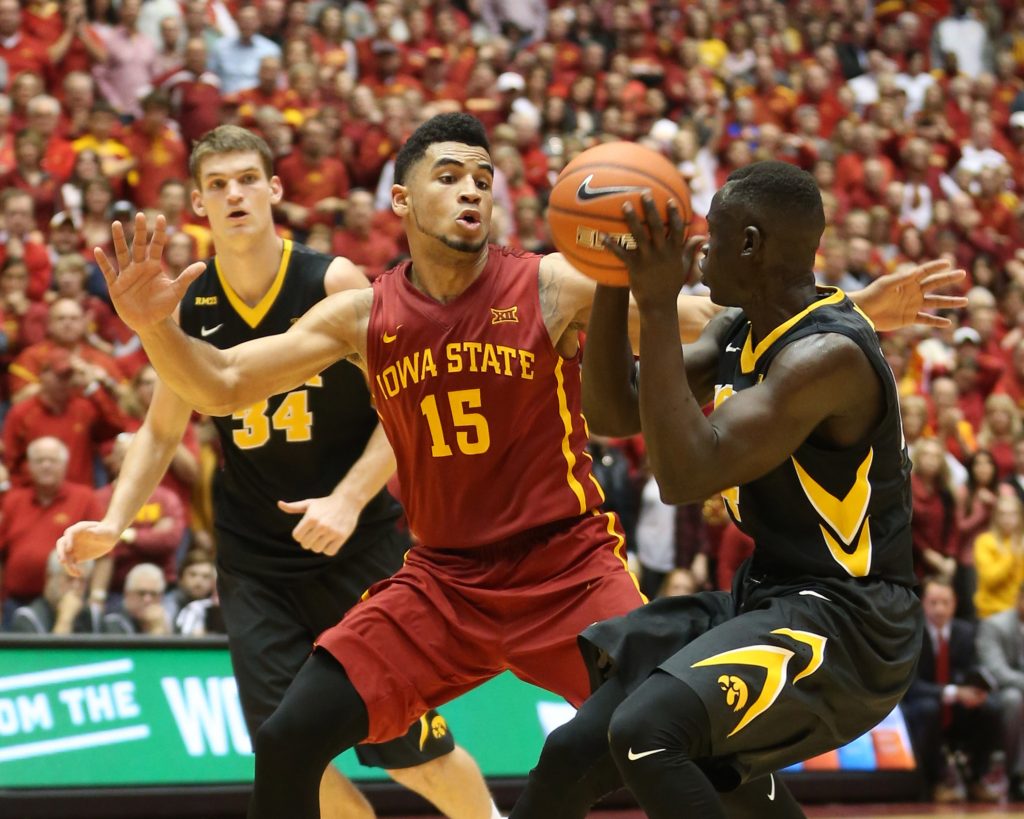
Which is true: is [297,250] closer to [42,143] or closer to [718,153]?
[42,143]

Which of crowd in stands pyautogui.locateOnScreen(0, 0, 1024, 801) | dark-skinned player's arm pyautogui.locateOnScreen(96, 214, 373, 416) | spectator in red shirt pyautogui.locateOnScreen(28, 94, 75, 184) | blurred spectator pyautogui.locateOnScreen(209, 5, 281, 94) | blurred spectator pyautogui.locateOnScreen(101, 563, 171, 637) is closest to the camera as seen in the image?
dark-skinned player's arm pyautogui.locateOnScreen(96, 214, 373, 416)

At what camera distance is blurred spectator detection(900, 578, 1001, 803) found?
392 inches

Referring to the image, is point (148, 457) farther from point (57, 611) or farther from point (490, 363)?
point (57, 611)

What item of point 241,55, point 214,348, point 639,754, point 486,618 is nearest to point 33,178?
point 241,55

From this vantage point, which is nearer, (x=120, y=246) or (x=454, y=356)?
(x=120, y=246)

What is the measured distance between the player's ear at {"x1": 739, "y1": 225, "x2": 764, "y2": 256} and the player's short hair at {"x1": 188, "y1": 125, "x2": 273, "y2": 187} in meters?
2.40

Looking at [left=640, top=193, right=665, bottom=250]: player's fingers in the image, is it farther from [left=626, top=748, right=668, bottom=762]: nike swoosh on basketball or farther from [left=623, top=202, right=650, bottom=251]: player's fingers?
[left=626, top=748, right=668, bottom=762]: nike swoosh on basketball

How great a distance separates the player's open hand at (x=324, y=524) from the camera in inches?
193

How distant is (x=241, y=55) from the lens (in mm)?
13562

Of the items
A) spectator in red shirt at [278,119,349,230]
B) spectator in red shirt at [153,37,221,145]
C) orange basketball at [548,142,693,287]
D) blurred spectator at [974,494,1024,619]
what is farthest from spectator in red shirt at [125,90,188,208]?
orange basketball at [548,142,693,287]

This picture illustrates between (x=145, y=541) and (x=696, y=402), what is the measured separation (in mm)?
5777

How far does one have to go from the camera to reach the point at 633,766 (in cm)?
357

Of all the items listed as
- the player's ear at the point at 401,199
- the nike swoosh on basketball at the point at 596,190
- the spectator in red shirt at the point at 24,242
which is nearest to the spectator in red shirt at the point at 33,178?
the spectator in red shirt at the point at 24,242

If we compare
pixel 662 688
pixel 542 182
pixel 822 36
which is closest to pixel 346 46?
pixel 542 182
